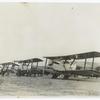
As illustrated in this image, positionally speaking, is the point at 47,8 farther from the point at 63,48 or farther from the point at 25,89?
the point at 25,89

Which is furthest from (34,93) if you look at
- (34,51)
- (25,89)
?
(34,51)

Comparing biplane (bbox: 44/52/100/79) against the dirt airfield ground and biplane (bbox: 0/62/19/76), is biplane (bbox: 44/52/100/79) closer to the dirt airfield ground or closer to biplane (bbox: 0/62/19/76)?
the dirt airfield ground

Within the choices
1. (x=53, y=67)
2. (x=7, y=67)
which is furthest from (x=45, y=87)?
(x=7, y=67)

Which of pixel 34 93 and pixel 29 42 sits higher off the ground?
pixel 29 42

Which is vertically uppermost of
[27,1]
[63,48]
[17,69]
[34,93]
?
[27,1]

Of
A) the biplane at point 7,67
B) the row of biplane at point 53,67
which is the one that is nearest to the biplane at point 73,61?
the row of biplane at point 53,67

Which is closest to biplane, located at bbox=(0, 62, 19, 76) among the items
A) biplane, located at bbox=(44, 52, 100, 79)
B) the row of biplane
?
the row of biplane

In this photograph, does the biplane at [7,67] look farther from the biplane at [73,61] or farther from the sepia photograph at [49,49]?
the biplane at [73,61]
